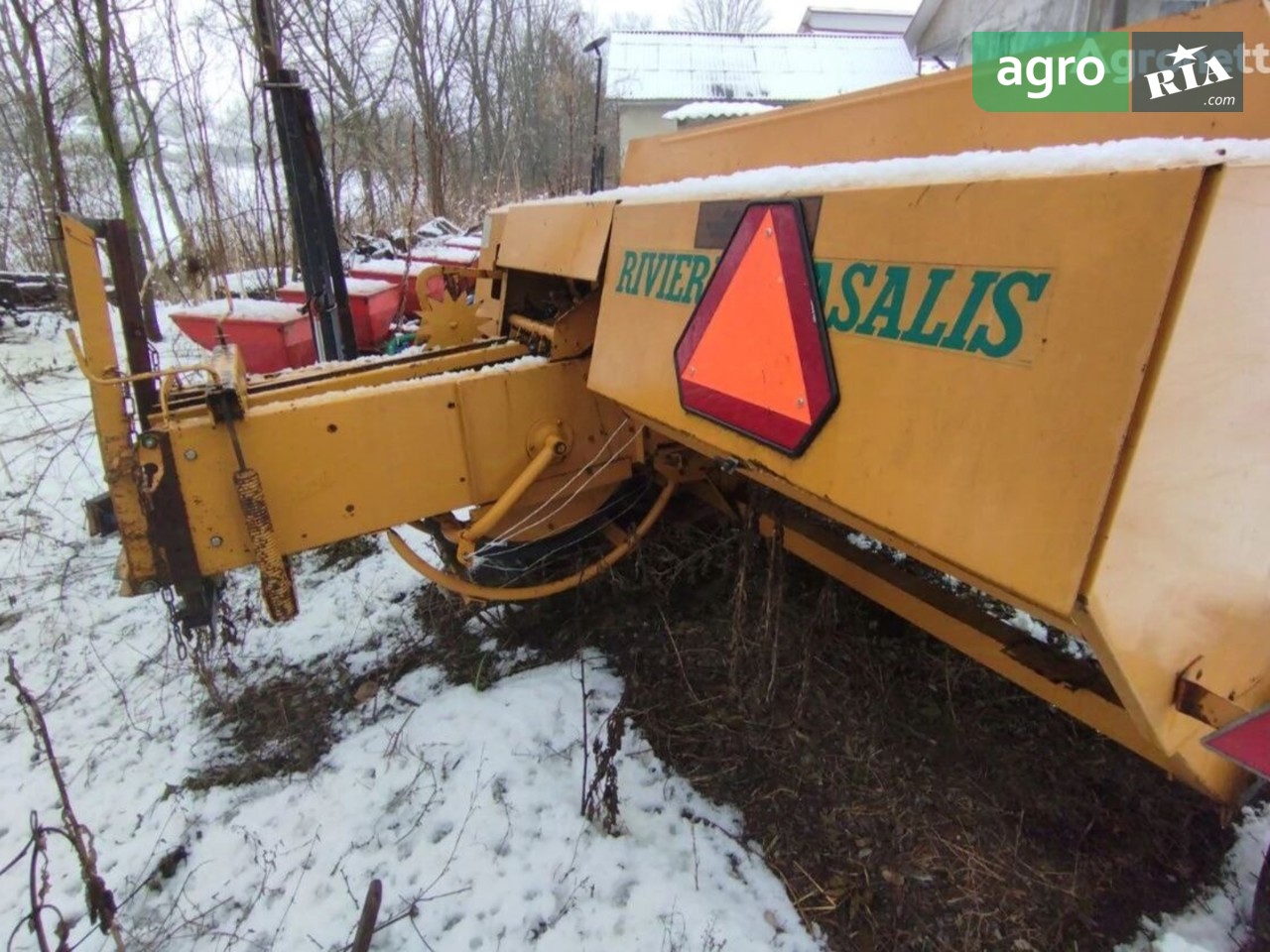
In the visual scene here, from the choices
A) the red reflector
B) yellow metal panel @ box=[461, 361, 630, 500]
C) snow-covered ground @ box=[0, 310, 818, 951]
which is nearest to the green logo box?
the red reflector

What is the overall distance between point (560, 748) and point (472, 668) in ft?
2.09

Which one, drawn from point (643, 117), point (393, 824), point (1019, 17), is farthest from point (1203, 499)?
point (643, 117)

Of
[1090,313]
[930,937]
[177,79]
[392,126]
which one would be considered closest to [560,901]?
[930,937]

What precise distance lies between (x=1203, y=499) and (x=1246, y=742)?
1.27 feet

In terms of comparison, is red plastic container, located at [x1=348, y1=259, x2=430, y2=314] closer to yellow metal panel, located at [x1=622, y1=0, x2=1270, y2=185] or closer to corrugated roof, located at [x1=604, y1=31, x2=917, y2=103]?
yellow metal panel, located at [x1=622, y1=0, x2=1270, y2=185]

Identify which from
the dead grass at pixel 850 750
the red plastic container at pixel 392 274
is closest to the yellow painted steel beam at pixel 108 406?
the dead grass at pixel 850 750

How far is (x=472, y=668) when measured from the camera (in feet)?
9.89

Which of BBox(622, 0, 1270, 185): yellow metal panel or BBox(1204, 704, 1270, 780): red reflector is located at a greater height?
BBox(622, 0, 1270, 185): yellow metal panel

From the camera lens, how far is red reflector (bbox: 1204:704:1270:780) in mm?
1039

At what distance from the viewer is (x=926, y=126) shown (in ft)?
4.73

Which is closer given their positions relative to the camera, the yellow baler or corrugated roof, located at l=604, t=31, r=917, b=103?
the yellow baler

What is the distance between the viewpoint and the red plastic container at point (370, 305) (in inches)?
249

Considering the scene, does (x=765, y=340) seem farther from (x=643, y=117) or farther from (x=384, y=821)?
(x=643, y=117)

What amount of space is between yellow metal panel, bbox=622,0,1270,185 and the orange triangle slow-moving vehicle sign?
0.31 metres
